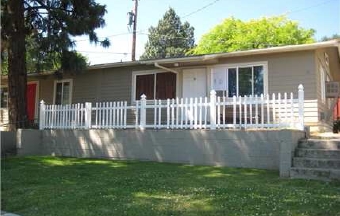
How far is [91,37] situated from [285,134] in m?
9.51

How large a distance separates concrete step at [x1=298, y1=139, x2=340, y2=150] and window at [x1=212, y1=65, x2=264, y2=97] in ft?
18.9

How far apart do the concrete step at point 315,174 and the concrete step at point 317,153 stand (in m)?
0.72

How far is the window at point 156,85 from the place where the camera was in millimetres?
18141

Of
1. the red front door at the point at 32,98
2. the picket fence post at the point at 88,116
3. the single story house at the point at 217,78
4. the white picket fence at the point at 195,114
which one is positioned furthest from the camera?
the red front door at the point at 32,98

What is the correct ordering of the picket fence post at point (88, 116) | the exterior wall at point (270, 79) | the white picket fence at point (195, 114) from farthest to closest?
the exterior wall at point (270, 79) → the picket fence post at point (88, 116) → the white picket fence at point (195, 114)

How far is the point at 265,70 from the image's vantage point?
15641 millimetres

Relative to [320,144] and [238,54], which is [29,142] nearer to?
[238,54]

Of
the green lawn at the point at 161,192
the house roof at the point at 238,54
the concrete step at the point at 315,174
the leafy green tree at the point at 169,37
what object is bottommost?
the green lawn at the point at 161,192

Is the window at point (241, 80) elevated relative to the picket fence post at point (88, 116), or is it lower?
elevated

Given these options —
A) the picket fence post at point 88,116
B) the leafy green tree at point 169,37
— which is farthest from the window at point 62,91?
the leafy green tree at point 169,37

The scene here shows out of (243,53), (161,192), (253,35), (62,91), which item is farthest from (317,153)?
(253,35)

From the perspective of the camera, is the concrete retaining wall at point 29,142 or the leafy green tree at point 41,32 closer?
the concrete retaining wall at point 29,142

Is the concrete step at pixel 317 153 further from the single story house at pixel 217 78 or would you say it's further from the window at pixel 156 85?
the window at pixel 156 85

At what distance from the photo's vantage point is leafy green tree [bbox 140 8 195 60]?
185 feet
